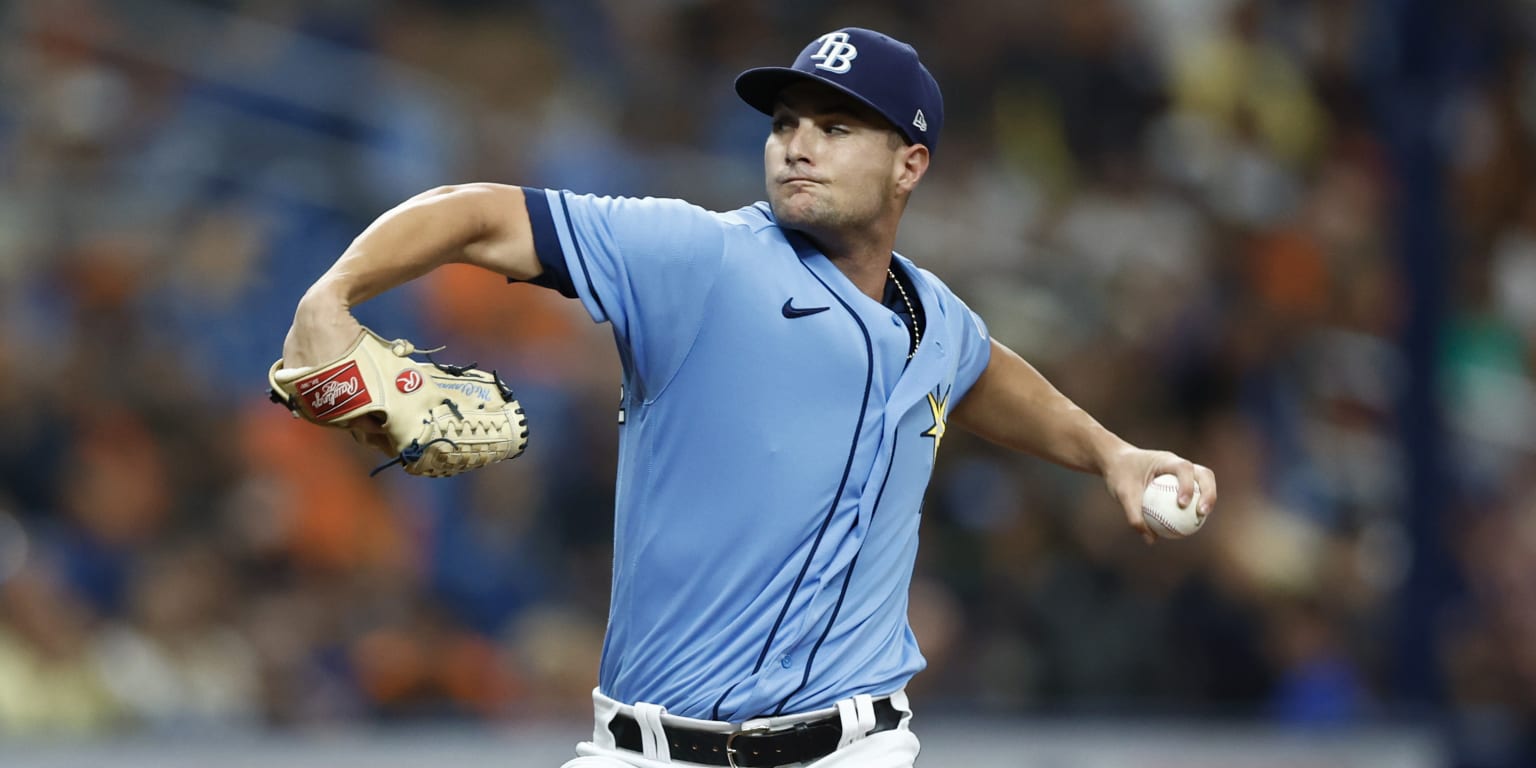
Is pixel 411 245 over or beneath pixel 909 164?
beneath

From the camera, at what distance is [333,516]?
24.8 ft

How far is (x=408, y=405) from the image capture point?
10.4 feet

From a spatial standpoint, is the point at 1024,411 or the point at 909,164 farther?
the point at 1024,411

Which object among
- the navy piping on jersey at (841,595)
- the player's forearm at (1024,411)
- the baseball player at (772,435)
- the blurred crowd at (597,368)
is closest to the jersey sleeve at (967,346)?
the player's forearm at (1024,411)

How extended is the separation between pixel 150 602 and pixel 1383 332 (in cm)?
650

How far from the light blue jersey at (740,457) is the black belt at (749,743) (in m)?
0.04

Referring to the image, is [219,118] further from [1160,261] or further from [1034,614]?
[1160,261]

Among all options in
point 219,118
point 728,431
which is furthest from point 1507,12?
point 728,431

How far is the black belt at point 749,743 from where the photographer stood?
3.64 m

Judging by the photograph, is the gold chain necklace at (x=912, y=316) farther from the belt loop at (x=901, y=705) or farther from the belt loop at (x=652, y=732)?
the belt loop at (x=652, y=732)

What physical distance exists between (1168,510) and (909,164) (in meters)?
0.87

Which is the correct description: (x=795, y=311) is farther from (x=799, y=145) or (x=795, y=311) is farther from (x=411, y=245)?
(x=411, y=245)

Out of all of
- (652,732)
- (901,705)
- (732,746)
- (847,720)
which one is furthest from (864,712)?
(652,732)

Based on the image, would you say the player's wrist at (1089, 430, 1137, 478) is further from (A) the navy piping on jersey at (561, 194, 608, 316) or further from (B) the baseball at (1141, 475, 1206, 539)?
(A) the navy piping on jersey at (561, 194, 608, 316)
